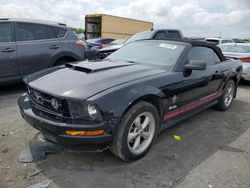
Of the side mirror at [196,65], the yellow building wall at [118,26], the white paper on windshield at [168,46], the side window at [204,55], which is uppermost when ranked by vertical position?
the yellow building wall at [118,26]

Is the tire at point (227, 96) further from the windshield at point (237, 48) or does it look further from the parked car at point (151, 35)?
the parked car at point (151, 35)

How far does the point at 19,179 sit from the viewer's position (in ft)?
8.03

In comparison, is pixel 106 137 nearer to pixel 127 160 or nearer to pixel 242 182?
pixel 127 160

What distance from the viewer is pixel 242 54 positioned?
7.29m

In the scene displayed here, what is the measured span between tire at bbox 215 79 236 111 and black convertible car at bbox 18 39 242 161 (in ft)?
2.55

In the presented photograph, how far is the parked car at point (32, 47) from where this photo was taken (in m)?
5.08

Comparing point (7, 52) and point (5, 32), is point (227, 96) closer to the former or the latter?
point (7, 52)

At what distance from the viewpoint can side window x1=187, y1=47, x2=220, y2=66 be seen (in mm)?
3723

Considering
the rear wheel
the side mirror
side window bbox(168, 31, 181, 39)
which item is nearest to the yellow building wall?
side window bbox(168, 31, 181, 39)

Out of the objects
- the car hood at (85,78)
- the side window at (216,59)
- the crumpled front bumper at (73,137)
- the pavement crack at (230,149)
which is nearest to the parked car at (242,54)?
the side window at (216,59)

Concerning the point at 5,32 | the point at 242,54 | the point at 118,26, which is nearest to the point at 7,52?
the point at 5,32

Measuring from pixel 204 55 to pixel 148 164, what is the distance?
7.52ft

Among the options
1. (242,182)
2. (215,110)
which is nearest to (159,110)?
(242,182)

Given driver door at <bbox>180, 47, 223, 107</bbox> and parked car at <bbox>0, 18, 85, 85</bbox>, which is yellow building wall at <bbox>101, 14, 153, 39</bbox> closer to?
parked car at <bbox>0, 18, 85, 85</bbox>
